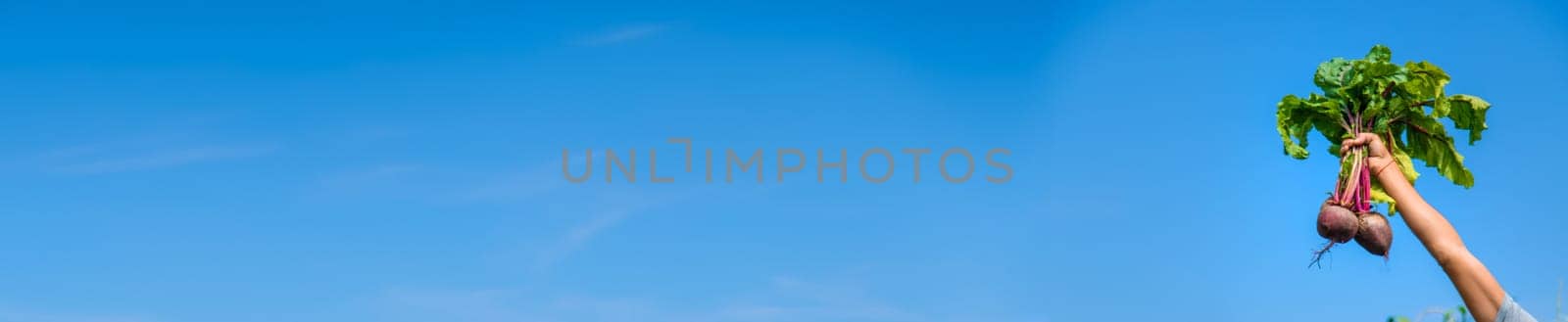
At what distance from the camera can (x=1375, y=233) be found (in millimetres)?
9664

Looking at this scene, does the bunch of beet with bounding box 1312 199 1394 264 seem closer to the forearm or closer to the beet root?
the beet root

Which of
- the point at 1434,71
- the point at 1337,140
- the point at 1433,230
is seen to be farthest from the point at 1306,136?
the point at 1433,230

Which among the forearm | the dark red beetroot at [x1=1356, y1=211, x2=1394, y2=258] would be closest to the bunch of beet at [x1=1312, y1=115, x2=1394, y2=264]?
the dark red beetroot at [x1=1356, y1=211, x2=1394, y2=258]

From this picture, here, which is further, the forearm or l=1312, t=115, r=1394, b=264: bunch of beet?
l=1312, t=115, r=1394, b=264: bunch of beet

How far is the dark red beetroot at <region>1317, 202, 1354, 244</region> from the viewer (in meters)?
9.58

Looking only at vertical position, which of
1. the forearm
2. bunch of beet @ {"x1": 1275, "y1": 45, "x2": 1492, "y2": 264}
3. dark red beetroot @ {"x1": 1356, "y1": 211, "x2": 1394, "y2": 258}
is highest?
bunch of beet @ {"x1": 1275, "y1": 45, "x2": 1492, "y2": 264}

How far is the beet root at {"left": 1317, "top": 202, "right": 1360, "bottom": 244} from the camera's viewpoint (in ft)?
31.4

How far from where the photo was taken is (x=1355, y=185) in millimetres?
9734

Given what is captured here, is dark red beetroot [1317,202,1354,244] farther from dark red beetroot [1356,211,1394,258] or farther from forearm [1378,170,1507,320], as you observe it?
forearm [1378,170,1507,320]

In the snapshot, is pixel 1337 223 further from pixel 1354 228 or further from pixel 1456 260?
pixel 1456 260

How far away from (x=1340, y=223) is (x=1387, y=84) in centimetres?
99

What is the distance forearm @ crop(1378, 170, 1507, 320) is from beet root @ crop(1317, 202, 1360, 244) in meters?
0.39

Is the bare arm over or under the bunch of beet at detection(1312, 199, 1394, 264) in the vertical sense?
under

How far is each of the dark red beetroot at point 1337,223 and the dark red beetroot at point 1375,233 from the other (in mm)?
48
